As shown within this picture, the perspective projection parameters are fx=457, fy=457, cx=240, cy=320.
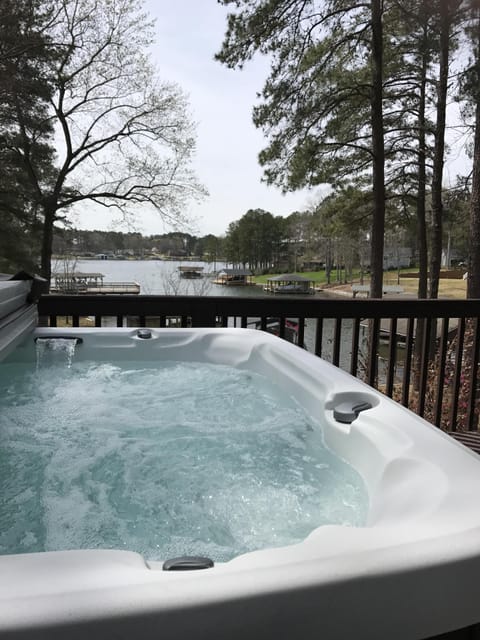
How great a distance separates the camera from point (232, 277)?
2230cm

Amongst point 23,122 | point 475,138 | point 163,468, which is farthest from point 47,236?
point 163,468

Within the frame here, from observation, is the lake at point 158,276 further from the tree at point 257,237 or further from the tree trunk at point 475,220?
the tree at point 257,237

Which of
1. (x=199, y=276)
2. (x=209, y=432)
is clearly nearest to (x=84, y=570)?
(x=209, y=432)

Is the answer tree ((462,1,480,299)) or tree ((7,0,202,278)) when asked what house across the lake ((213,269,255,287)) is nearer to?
tree ((7,0,202,278))

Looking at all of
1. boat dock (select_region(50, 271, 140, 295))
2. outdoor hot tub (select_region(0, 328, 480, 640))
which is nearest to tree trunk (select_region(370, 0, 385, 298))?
outdoor hot tub (select_region(0, 328, 480, 640))

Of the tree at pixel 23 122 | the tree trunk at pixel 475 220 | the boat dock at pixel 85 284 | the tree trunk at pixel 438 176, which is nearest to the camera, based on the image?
the tree trunk at pixel 475 220

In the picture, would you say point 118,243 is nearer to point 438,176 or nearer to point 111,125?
point 111,125

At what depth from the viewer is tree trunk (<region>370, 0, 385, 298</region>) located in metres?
6.57

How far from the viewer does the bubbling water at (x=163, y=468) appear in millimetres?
991

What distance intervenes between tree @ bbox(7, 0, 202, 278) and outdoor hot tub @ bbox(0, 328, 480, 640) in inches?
337

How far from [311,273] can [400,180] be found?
18.3 metres

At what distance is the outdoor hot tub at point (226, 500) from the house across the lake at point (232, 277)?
59.9 ft

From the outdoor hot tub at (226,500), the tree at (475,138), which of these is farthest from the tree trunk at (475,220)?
the outdoor hot tub at (226,500)

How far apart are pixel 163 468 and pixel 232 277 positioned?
21128mm
